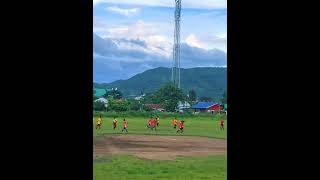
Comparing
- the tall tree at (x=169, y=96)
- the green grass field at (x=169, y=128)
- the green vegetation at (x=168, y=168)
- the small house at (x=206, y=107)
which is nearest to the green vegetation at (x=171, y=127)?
the green grass field at (x=169, y=128)

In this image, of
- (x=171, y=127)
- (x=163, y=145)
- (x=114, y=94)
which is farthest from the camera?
(x=171, y=127)

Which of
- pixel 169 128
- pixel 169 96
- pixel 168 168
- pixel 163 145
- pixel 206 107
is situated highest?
pixel 169 96

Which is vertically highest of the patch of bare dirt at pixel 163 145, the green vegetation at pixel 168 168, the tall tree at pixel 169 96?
the tall tree at pixel 169 96

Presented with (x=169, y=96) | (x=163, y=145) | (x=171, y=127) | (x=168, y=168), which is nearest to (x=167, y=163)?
(x=168, y=168)

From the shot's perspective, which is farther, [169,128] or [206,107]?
[169,128]

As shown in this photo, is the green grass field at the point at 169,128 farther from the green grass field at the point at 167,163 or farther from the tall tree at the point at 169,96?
the tall tree at the point at 169,96

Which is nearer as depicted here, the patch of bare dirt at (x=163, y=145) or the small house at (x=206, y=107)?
the small house at (x=206, y=107)

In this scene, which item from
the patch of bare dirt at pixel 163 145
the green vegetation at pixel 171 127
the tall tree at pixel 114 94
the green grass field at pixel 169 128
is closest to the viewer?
the tall tree at pixel 114 94

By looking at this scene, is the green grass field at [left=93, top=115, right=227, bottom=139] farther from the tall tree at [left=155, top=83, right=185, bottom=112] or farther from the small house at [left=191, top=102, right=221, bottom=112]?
the tall tree at [left=155, top=83, right=185, bottom=112]

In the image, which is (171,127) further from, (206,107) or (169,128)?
(206,107)
